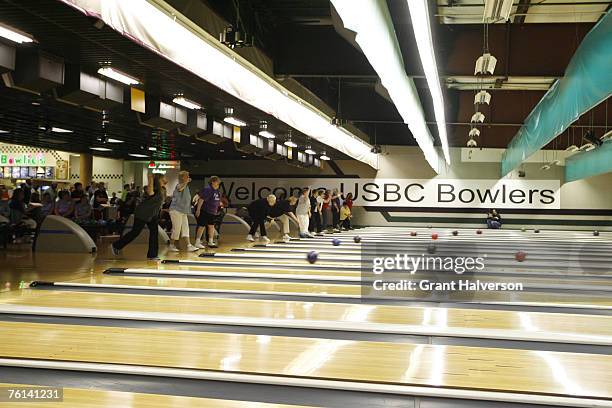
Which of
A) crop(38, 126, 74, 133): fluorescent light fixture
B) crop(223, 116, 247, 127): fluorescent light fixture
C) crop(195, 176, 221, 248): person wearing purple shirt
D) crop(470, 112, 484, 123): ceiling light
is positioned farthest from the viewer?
crop(38, 126, 74, 133): fluorescent light fixture

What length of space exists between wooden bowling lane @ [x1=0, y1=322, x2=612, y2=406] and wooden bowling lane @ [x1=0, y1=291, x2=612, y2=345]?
387mm

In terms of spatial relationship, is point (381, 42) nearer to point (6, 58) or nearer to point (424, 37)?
point (424, 37)

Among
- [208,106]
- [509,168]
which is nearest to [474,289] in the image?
[208,106]

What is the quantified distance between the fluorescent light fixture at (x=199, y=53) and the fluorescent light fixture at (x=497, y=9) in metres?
2.62

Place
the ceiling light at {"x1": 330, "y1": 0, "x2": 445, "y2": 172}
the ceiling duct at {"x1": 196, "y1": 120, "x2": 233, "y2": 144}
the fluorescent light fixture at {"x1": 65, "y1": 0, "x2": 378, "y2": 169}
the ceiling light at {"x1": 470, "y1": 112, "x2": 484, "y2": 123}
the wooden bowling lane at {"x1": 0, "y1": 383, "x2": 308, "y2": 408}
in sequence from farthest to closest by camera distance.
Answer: the ceiling duct at {"x1": 196, "y1": 120, "x2": 233, "y2": 144}, the ceiling light at {"x1": 470, "y1": 112, "x2": 484, "y2": 123}, the fluorescent light fixture at {"x1": 65, "y1": 0, "x2": 378, "y2": 169}, the ceiling light at {"x1": 330, "y1": 0, "x2": 445, "y2": 172}, the wooden bowling lane at {"x1": 0, "y1": 383, "x2": 308, "y2": 408}

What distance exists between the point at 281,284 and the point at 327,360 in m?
3.13

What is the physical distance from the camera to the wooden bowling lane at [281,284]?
5.77 m

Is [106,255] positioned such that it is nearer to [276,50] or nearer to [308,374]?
[276,50]

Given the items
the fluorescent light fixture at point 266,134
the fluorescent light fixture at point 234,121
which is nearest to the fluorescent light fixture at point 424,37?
the fluorescent light fixture at point 234,121

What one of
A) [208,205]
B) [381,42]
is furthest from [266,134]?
[381,42]

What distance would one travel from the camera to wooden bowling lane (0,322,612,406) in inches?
112

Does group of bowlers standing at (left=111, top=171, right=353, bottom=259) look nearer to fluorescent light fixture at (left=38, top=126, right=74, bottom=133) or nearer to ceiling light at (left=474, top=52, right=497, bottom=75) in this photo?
fluorescent light fixture at (left=38, top=126, right=74, bottom=133)

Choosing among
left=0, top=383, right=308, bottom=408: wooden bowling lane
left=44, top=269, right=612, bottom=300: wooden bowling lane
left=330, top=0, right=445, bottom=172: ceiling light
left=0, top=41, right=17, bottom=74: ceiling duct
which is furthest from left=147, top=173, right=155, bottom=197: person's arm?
left=0, top=383, right=308, bottom=408: wooden bowling lane

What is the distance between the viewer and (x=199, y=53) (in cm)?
609
